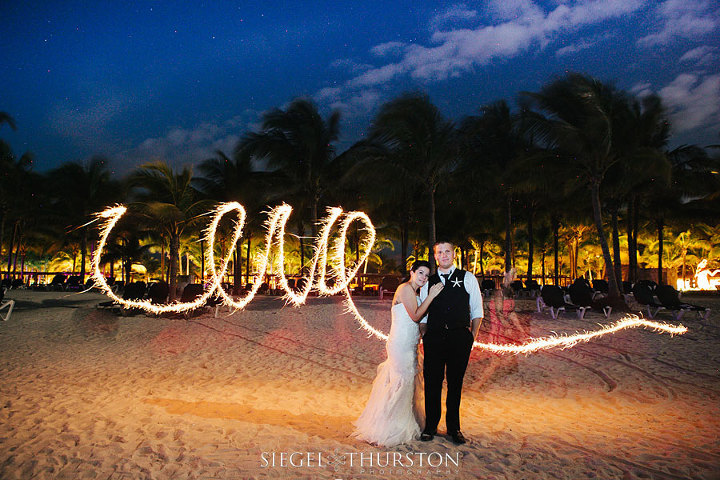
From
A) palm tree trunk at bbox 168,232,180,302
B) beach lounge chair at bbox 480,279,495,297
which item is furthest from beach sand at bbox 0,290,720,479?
beach lounge chair at bbox 480,279,495,297

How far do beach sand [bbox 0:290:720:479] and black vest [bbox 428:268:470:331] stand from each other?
1181 mm

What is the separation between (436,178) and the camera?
20406mm

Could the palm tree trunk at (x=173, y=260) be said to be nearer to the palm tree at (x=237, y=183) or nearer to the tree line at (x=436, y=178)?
the tree line at (x=436, y=178)

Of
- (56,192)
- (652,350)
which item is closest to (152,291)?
(652,350)

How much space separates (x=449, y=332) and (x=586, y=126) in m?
14.9

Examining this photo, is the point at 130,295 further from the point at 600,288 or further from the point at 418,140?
the point at 600,288

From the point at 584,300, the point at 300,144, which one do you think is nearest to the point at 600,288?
the point at 584,300

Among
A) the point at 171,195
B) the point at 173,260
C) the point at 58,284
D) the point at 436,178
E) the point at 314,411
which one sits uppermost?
the point at 436,178

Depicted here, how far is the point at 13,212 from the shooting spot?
29625 mm

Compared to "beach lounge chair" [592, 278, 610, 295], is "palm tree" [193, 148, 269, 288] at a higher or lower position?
higher

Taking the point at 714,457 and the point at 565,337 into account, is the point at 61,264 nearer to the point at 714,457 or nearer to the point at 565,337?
the point at 565,337

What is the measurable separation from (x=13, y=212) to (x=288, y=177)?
19162 millimetres

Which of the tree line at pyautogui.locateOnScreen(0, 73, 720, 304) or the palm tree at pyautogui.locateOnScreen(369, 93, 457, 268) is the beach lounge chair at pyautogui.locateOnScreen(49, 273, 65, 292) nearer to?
the tree line at pyautogui.locateOnScreen(0, 73, 720, 304)

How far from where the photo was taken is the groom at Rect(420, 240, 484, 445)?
4.19 meters
